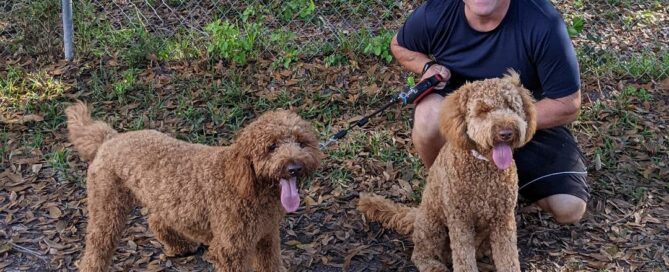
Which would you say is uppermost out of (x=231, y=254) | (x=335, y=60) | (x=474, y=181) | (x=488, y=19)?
(x=488, y=19)

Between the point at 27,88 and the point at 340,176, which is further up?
the point at 27,88

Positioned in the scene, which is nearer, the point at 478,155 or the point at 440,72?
the point at 478,155

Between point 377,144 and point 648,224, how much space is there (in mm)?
1708

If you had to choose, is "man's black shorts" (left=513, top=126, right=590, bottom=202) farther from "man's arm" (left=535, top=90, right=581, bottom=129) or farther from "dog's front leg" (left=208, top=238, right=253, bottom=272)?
"dog's front leg" (left=208, top=238, right=253, bottom=272)

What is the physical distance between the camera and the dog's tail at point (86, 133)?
324cm

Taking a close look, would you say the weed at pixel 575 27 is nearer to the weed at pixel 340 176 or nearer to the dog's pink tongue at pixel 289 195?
the weed at pixel 340 176

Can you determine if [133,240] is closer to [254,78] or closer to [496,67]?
[254,78]

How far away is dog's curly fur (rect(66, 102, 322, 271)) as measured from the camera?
107 inches

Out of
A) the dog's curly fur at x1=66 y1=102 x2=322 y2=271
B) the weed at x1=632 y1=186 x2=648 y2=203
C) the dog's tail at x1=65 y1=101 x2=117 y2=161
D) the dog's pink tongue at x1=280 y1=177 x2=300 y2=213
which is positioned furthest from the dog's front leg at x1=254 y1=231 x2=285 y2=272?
the weed at x1=632 y1=186 x2=648 y2=203

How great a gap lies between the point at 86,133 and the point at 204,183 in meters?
0.78

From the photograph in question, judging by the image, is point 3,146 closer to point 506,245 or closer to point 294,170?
point 294,170

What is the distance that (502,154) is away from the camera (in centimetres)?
276

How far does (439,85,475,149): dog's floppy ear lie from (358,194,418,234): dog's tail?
2.55 ft

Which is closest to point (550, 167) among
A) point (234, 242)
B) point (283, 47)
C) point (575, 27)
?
point (234, 242)
